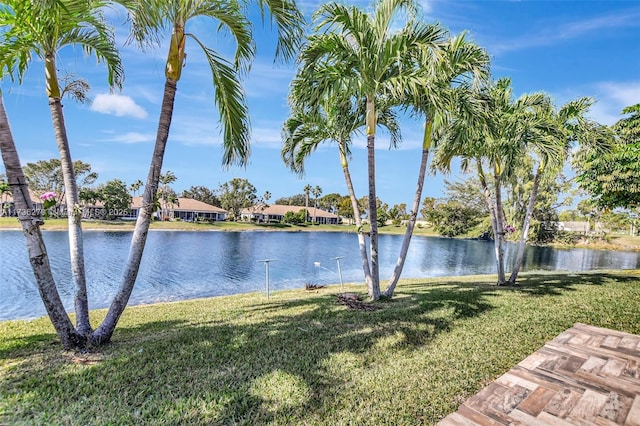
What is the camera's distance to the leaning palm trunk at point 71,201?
400 centimetres

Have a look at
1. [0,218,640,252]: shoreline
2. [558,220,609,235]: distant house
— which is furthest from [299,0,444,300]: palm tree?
[558,220,609,235]: distant house

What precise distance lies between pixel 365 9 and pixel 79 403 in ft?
22.7

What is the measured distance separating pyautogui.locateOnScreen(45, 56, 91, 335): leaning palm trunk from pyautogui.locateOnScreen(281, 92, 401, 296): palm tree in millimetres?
3973

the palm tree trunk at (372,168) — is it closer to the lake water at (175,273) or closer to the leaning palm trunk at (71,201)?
the lake water at (175,273)

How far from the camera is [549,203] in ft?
110

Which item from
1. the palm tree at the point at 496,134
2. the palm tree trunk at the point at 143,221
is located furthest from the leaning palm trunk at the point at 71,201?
the palm tree at the point at 496,134

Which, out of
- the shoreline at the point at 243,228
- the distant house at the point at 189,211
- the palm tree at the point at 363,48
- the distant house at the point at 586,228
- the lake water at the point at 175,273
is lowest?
the lake water at the point at 175,273

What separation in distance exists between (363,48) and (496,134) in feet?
13.9

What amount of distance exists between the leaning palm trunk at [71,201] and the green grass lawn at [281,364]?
0.61 meters

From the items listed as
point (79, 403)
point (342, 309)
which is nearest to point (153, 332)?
point (79, 403)

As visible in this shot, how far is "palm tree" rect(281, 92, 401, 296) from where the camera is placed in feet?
23.6

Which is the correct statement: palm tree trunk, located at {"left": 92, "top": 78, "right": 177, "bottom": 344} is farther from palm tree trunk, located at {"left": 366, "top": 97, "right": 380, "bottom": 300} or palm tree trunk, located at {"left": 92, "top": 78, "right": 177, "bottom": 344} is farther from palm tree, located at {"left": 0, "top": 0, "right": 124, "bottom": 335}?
palm tree trunk, located at {"left": 366, "top": 97, "right": 380, "bottom": 300}

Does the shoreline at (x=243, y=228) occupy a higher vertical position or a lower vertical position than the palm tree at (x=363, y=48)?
lower

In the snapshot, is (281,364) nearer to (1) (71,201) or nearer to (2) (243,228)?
(1) (71,201)
